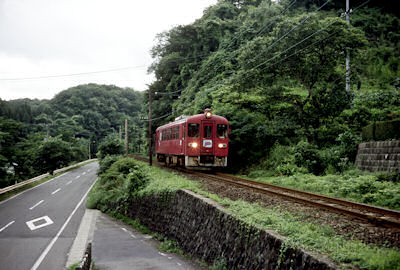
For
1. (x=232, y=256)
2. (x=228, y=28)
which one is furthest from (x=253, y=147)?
(x=228, y=28)

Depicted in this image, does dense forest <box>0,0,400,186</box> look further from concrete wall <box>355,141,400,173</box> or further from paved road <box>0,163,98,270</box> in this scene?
paved road <box>0,163,98,270</box>

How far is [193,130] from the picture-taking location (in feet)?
54.4

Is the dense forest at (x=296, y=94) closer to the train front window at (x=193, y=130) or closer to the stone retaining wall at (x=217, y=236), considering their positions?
the train front window at (x=193, y=130)

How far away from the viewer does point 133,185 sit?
1750cm

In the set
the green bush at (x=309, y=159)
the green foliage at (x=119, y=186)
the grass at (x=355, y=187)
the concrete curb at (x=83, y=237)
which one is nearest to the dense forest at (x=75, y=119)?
the green foliage at (x=119, y=186)

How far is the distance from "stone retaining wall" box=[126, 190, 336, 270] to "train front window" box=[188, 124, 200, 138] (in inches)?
159

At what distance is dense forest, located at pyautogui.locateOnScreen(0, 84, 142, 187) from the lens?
41591 millimetres

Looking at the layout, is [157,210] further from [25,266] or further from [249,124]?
[249,124]

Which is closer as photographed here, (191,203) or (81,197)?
(191,203)

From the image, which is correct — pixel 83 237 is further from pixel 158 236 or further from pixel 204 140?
pixel 204 140

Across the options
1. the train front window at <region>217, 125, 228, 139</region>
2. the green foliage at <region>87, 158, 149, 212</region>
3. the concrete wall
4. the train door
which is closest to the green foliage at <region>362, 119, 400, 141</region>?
the concrete wall

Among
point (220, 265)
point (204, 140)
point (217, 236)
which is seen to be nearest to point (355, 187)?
point (217, 236)

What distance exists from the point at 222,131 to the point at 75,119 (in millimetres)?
64110

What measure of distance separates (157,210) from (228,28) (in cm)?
2773
